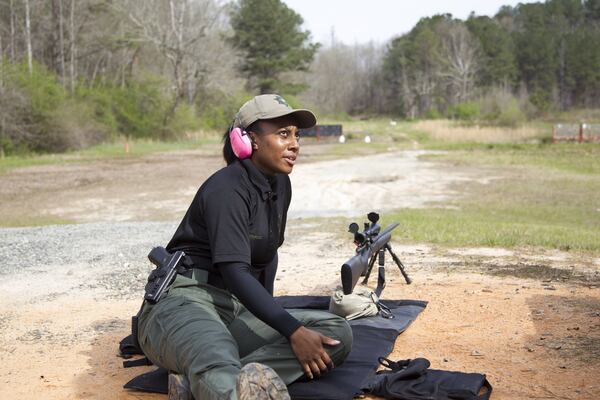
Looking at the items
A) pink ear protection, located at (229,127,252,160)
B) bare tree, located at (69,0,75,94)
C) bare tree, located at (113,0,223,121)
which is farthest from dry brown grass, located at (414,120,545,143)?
pink ear protection, located at (229,127,252,160)

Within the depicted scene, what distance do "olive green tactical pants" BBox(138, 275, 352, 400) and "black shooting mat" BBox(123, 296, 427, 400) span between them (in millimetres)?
107

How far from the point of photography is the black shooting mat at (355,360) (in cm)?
402

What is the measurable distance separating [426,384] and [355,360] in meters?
0.56

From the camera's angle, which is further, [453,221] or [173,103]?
[173,103]

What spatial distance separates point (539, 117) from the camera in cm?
6881

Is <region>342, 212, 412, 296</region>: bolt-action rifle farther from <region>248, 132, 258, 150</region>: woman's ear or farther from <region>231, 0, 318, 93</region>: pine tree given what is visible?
<region>231, 0, 318, 93</region>: pine tree

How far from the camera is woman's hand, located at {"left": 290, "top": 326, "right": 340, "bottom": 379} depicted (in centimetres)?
374

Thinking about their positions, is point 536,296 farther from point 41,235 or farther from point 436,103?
point 436,103

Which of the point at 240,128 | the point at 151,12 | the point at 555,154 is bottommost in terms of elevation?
the point at 555,154

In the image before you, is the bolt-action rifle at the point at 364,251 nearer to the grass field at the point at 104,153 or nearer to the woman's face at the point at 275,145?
the woman's face at the point at 275,145

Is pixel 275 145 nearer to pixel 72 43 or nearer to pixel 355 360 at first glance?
pixel 355 360

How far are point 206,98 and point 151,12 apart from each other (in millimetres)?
6857

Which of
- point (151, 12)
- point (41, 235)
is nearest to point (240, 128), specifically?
point (41, 235)

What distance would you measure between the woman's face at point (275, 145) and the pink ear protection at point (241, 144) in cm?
6
